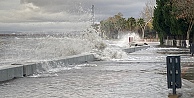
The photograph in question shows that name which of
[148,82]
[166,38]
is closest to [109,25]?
[166,38]

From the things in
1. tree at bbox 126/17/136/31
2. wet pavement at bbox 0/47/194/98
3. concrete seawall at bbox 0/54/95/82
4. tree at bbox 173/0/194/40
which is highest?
tree at bbox 126/17/136/31

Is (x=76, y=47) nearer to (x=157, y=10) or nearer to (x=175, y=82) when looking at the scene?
(x=175, y=82)

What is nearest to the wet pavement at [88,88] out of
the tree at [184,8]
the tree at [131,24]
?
the tree at [184,8]

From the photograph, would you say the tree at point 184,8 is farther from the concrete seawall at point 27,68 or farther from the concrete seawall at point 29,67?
the concrete seawall at point 27,68

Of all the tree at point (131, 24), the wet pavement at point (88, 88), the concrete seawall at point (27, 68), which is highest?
the tree at point (131, 24)

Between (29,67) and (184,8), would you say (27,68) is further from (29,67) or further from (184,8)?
(184,8)

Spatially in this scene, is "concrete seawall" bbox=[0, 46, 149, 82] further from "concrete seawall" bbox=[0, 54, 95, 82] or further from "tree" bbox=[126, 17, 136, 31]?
"tree" bbox=[126, 17, 136, 31]

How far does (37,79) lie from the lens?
15195 mm

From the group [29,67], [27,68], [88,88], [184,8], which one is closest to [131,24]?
[184,8]

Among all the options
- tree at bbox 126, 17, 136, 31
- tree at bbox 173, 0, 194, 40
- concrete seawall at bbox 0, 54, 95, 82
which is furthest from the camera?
tree at bbox 126, 17, 136, 31

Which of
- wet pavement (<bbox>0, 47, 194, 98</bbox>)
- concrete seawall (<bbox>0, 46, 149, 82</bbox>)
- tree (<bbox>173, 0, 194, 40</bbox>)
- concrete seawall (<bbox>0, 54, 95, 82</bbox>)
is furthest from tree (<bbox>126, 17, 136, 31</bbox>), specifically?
wet pavement (<bbox>0, 47, 194, 98</bbox>)

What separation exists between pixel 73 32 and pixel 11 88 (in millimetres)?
22684

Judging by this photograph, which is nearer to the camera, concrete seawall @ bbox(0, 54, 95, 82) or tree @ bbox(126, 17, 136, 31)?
concrete seawall @ bbox(0, 54, 95, 82)

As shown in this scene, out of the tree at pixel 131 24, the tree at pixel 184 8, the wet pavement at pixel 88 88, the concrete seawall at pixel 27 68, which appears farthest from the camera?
the tree at pixel 131 24
